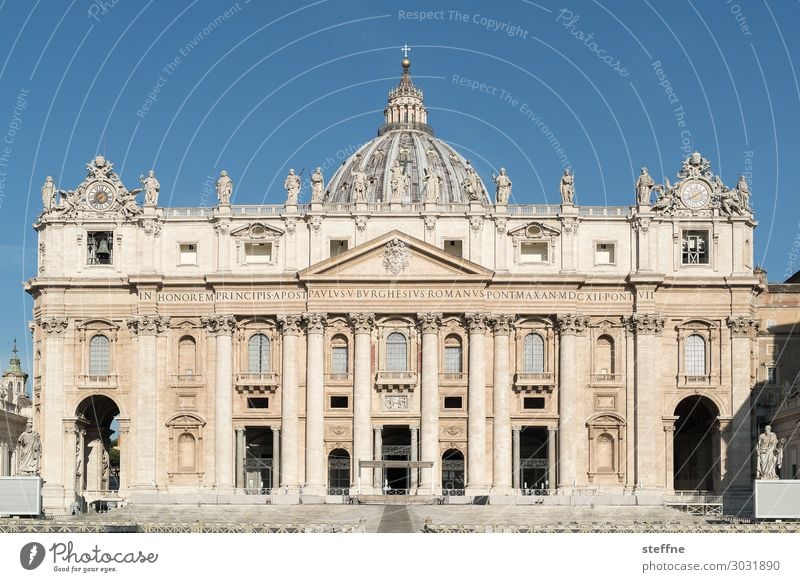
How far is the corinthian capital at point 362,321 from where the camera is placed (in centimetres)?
9619

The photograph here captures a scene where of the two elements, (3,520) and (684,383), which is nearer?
(3,520)

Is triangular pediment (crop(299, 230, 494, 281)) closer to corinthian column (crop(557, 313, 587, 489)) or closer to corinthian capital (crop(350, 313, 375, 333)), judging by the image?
corinthian capital (crop(350, 313, 375, 333))

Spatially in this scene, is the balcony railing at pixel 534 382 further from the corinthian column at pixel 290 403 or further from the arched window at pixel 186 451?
the arched window at pixel 186 451

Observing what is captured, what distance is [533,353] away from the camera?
9762 centimetres

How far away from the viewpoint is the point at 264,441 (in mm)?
100438

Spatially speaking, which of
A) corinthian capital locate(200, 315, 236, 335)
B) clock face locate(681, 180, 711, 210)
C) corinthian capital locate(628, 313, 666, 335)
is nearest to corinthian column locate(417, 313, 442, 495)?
corinthian capital locate(200, 315, 236, 335)

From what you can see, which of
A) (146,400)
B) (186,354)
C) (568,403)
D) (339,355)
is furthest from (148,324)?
(568,403)

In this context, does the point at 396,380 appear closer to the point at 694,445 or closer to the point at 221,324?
the point at 221,324

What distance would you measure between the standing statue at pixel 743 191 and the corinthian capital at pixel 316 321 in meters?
27.8

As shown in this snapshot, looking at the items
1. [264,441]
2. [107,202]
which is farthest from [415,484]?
[107,202]

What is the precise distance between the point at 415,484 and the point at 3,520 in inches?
1366

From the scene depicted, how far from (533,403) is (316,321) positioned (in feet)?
48.8
